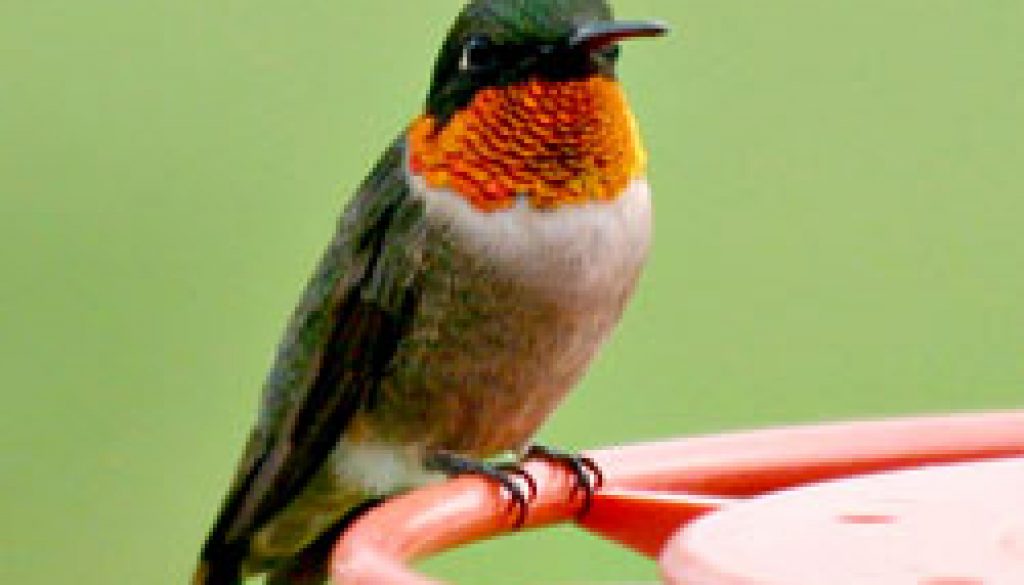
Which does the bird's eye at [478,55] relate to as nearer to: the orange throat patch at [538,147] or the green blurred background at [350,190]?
the orange throat patch at [538,147]

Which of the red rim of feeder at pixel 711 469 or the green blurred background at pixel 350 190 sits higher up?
the red rim of feeder at pixel 711 469

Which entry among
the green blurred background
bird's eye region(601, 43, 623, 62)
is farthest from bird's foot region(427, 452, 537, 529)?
the green blurred background

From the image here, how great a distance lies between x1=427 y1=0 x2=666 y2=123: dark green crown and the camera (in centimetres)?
248

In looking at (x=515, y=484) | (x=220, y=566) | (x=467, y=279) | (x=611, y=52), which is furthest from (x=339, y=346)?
(x=515, y=484)

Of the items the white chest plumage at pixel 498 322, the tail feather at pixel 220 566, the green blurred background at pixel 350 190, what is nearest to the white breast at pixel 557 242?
the white chest plumage at pixel 498 322

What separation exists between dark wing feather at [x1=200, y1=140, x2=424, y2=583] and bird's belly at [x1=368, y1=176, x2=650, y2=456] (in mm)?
24

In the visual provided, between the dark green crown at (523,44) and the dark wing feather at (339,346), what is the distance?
124 mm

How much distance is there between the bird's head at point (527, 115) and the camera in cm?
252

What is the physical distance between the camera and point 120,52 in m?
3.90

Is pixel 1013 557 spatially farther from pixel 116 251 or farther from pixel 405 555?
pixel 116 251

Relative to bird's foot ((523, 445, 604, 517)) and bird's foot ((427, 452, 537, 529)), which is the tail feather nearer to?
bird's foot ((427, 452, 537, 529))

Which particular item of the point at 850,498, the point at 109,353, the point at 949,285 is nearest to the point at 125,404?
the point at 109,353

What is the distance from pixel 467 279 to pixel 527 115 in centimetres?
17

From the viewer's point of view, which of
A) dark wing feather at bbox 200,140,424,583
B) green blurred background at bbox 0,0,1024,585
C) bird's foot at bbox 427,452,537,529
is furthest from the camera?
green blurred background at bbox 0,0,1024,585
